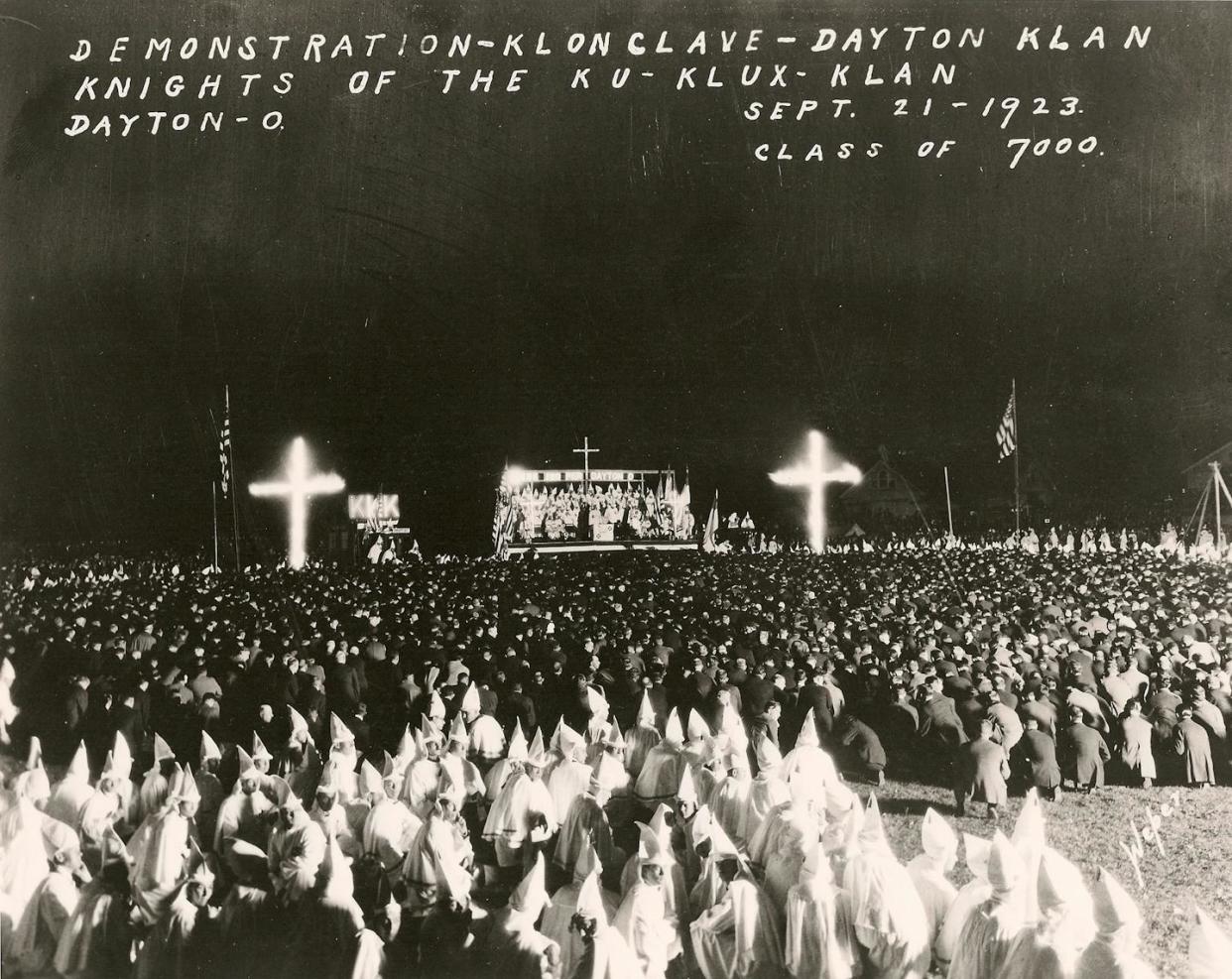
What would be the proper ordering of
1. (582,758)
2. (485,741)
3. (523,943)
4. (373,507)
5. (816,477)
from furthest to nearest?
1. (816,477)
2. (373,507)
3. (485,741)
4. (582,758)
5. (523,943)

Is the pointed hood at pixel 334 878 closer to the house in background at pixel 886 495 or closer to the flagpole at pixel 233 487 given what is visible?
the flagpole at pixel 233 487

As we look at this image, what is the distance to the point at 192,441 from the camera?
13422 mm

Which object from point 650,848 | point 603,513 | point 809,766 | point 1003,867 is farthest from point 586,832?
point 603,513

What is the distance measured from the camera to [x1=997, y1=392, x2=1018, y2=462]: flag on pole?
16.0 meters

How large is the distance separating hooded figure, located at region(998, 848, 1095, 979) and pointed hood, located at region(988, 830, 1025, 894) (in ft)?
0.43

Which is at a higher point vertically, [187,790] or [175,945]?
[187,790]

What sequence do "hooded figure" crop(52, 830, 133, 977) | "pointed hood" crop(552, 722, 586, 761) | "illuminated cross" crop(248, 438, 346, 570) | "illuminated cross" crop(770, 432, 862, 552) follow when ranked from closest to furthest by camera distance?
"hooded figure" crop(52, 830, 133, 977), "pointed hood" crop(552, 722, 586, 761), "illuminated cross" crop(248, 438, 346, 570), "illuminated cross" crop(770, 432, 862, 552)

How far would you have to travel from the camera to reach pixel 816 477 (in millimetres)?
24422

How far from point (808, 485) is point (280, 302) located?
54.9 feet

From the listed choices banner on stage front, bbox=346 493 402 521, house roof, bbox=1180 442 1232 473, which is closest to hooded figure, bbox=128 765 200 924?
house roof, bbox=1180 442 1232 473

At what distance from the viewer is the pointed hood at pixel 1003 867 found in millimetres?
4949

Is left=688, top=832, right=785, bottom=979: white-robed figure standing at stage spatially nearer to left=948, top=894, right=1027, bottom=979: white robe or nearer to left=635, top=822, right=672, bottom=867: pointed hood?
left=635, top=822, right=672, bottom=867: pointed hood

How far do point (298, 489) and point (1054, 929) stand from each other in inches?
582

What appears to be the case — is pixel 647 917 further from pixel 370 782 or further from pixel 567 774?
pixel 370 782
